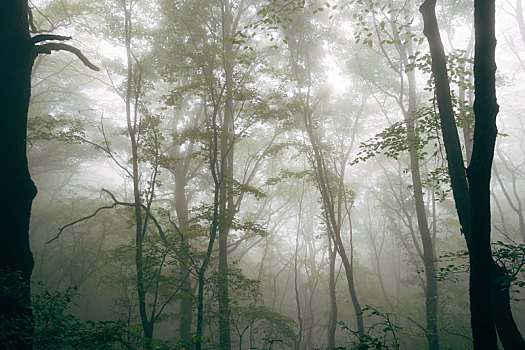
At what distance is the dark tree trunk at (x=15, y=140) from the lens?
4320 mm

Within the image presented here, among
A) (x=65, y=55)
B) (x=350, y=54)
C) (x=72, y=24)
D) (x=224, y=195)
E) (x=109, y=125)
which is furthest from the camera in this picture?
(x=109, y=125)

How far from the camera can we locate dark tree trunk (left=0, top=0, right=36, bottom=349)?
4.32 meters

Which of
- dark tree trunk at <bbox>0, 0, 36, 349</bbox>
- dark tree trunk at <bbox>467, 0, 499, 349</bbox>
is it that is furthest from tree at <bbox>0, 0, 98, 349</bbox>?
dark tree trunk at <bbox>467, 0, 499, 349</bbox>

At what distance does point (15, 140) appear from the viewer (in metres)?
4.70

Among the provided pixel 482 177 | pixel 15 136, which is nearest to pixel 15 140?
pixel 15 136

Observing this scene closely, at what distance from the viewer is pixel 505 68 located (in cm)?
1664

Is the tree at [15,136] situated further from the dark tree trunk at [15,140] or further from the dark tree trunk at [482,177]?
the dark tree trunk at [482,177]

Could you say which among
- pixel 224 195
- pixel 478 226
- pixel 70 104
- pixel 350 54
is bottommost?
pixel 478 226

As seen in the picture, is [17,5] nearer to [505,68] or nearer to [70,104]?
[70,104]

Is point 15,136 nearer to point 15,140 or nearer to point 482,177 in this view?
point 15,140

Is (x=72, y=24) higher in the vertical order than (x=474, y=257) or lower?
higher

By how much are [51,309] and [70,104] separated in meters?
20.0

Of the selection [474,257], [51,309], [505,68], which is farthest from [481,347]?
[505,68]

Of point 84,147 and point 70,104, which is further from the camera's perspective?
point 70,104
